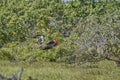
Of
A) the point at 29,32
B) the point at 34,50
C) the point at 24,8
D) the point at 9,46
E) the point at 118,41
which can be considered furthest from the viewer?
the point at 24,8

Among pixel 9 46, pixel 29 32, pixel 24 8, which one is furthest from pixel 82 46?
pixel 24 8

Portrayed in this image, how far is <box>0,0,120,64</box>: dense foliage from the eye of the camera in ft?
47.1

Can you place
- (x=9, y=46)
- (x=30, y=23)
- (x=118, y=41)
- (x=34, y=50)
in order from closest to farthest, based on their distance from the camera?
1. (x=118, y=41)
2. (x=34, y=50)
3. (x=9, y=46)
4. (x=30, y=23)

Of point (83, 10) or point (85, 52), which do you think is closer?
point (85, 52)

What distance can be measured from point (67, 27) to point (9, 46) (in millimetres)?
5182

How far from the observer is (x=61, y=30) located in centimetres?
1978

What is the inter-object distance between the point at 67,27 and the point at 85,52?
6.84 meters

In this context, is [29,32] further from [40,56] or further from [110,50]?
[110,50]

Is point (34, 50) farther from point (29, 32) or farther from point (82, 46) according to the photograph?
point (29, 32)

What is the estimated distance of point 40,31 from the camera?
58.6ft

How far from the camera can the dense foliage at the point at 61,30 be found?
14.3 m

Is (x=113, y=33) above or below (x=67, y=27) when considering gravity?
above

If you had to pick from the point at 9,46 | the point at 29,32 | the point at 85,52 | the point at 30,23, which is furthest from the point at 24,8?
the point at 85,52

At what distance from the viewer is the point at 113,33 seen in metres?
14.1
